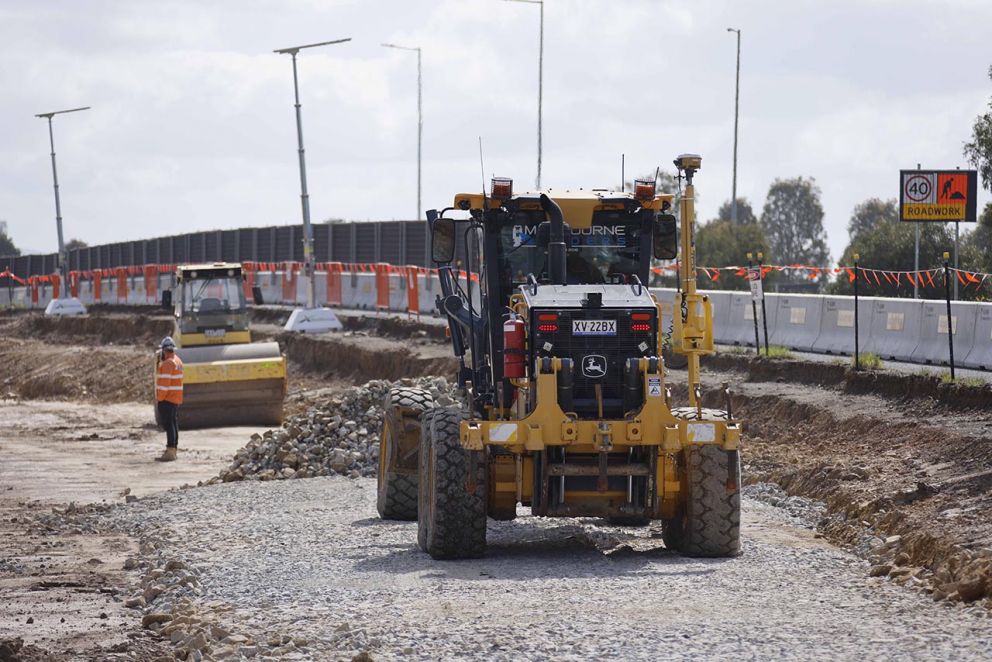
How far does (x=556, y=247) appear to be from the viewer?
13.8 m

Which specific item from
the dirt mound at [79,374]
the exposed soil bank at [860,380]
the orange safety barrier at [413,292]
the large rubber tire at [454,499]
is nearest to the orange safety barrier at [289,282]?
the dirt mound at [79,374]

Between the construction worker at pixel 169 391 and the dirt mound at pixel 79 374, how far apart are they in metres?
16.0

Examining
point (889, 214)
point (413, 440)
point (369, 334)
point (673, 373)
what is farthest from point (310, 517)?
point (889, 214)

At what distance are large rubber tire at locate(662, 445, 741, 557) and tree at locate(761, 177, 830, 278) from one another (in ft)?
298

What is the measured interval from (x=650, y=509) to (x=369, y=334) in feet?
104

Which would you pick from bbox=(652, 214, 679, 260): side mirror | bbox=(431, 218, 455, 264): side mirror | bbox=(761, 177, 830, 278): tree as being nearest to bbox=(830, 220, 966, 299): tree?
bbox=(652, 214, 679, 260): side mirror

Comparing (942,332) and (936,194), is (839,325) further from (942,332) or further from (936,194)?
(936,194)

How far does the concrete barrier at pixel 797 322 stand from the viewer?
94.9 feet

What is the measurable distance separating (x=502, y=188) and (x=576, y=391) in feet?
6.10

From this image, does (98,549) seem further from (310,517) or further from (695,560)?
(695,560)

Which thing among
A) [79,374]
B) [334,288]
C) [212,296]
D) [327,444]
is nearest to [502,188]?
[327,444]

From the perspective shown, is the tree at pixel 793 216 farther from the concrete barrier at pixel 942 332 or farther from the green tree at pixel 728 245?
the concrete barrier at pixel 942 332

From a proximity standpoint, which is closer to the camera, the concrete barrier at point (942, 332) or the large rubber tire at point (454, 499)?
the large rubber tire at point (454, 499)

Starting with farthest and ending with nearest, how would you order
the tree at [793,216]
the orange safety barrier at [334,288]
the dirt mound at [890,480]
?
1. the tree at [793,216]
2. the orange safety barrier at [334,288]
3. the dirt mound at [890,480]
